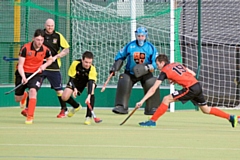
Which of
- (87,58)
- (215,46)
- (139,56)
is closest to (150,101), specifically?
(139,56)

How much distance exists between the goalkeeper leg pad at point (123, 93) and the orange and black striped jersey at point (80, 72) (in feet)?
6.38

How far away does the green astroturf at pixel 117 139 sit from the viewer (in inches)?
345

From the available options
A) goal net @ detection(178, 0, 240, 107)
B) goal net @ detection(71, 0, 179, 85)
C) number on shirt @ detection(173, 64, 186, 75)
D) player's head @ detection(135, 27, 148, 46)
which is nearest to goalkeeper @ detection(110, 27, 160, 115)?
player's head @ detection(135, 27, 148, 46)

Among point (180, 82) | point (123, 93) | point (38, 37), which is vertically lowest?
point (123, 93)

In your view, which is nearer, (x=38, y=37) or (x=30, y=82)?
(x=38, y=37)

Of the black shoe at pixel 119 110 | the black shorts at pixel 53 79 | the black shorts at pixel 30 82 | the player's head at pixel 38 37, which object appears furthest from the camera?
the black shoe at pixel 119 110

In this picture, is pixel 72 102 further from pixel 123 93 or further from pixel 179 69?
pixel 179 69

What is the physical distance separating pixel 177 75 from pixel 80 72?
1739mm

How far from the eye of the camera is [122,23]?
56.5 feet

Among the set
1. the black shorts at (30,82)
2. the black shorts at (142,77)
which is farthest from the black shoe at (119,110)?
the black shorts at (30,82)

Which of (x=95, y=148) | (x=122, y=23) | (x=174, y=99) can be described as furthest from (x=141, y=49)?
(x=95, y=148)

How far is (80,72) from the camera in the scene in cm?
1332

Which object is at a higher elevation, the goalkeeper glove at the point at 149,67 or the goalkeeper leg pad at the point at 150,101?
the goalkeeper glove at the point at 149,67

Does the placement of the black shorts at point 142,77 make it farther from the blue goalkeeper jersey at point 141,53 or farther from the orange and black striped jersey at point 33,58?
the orange and black striped jersey at point 33,58
